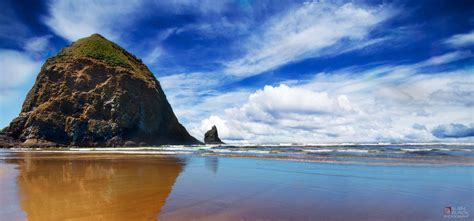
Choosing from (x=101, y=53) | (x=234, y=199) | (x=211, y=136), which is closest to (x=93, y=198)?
(x=234, y=199)

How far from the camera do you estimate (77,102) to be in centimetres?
5991

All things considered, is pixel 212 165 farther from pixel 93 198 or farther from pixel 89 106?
pixel 89 106

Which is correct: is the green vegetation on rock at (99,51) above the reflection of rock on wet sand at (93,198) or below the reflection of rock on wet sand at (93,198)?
above

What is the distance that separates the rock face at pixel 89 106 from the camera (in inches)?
2232

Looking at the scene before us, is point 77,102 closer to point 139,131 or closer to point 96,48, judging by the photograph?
point 139,131

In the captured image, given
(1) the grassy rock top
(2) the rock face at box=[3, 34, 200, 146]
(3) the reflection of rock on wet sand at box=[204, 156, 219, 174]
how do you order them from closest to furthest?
1. (3) the reflection of rock on wet sand at box=[204, 156, 219, 174]
2. (2) the rock face at box=[3, 34, 200, 146]
3. (1) the grassy rock top

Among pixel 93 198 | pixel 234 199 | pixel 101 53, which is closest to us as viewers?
pixel 93 198

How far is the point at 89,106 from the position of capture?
59719 millimetres

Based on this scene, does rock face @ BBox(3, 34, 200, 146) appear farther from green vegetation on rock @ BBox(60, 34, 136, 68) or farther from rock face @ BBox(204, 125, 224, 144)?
rock face @ BBox(204, 125, 224, 144)

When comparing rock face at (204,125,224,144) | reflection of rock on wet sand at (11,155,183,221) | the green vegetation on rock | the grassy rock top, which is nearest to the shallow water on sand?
→ reflection of rock on wet sand at (11,155,183,221)

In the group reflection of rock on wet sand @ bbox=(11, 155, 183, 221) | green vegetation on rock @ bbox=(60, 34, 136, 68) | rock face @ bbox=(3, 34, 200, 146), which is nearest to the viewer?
reflection of rock on wet sand @ bbox=(11, 155, 183, 221)

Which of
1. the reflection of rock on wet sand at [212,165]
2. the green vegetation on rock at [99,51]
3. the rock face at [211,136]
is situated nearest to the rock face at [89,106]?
the green vegetation on rock at [99,51]

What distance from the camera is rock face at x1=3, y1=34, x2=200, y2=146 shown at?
5669 centimetres

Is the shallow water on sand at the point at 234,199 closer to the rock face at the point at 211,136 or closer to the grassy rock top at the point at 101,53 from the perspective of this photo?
the grassy rock top at the point at 101,53
